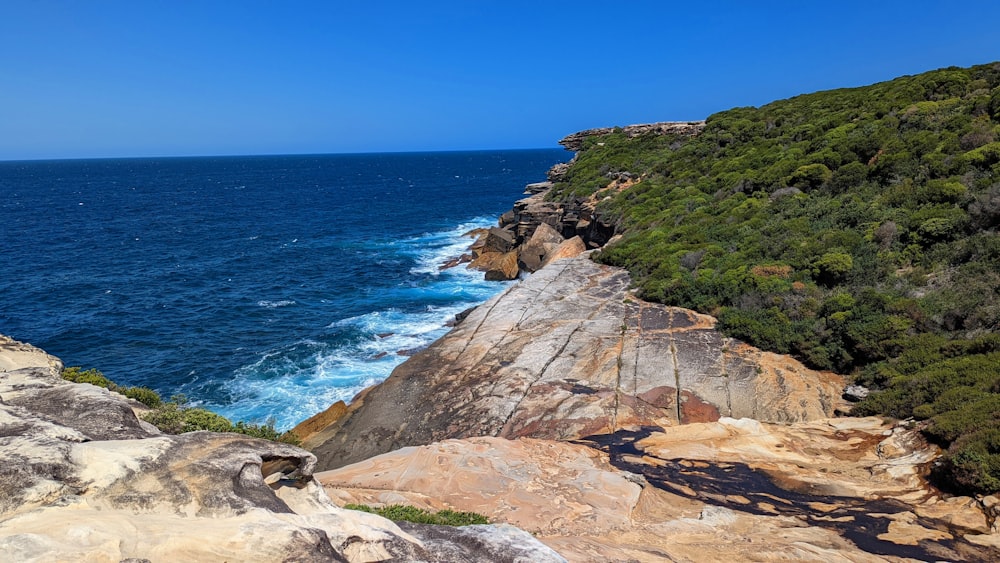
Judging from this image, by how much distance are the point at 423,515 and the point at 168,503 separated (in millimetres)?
5070

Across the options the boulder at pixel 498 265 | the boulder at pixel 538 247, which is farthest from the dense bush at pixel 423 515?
the boulder at pixel 498 265

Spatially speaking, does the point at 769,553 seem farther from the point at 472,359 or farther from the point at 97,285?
the point at 97,285

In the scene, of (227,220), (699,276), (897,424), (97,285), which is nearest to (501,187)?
(227,220)

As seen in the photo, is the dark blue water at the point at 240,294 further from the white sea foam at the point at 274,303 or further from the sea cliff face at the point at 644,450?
the sea cliff face at the point at 644,450

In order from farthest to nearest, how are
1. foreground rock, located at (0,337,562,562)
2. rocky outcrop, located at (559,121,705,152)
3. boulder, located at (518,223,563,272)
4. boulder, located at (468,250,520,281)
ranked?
1. rocky outcrop, located at (559,121,705,152)
2. boulder, located at (468,250,520,281)
3. boulder, located at (518,223,563,272)
4. foreground rock, located at (0,337,562,562)

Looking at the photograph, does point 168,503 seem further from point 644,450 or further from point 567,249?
point 567,249

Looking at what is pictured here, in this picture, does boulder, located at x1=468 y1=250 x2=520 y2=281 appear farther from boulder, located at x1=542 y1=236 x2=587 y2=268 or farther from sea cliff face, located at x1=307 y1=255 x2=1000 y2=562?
sea cliff face, located at x1=307 y1=255 x2=1000 y2=562

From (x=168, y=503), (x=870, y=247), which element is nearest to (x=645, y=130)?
(x=870, y=247)

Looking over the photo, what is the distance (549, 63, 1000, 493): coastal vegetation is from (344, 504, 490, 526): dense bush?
1145 centimetres

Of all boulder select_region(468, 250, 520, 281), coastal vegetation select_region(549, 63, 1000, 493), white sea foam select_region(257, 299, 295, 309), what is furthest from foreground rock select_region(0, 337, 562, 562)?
boulder select_region(468, 250, 520, 281)

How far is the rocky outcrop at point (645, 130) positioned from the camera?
226 ft

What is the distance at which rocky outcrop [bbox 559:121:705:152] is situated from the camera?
68.9 m

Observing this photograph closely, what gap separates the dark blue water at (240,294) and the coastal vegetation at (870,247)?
57.5ft

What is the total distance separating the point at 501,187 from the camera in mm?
137625
